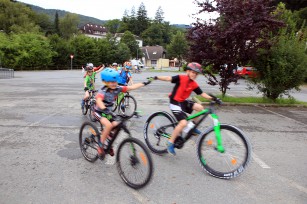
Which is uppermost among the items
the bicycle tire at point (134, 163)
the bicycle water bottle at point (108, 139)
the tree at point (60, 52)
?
the tree at point (60, 52)

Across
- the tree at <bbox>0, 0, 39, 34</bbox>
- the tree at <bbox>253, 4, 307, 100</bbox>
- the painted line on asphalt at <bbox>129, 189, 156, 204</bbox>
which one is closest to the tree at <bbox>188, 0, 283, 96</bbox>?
the tree at <bbox>253, 4, 307, 100</bbox>

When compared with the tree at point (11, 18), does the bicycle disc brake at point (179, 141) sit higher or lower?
lower

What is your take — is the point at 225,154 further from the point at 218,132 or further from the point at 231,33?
the point at 231,33

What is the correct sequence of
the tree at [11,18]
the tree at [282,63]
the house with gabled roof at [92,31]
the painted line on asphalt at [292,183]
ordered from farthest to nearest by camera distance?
1. the house with gabled roof at [92,31]
2. the tree at [11,18]
3. the tree at [282,63]
4. the painted line on asphalt at [292,183]

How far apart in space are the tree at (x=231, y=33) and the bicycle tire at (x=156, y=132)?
613 centimetres

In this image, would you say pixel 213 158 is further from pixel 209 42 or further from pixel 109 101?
pixel 209 42

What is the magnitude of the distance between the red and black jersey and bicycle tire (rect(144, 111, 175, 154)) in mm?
450

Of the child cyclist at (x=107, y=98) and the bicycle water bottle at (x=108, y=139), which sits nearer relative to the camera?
the child cyclist at (x=107, y=98)

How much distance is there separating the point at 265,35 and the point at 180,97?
754cm

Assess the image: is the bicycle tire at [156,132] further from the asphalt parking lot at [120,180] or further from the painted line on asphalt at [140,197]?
the painted line on asphalt at [140,197]

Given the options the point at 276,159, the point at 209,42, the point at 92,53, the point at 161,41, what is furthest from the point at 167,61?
the point at 276,159

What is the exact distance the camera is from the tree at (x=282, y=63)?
1020 cm

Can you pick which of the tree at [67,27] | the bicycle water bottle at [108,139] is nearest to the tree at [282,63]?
the bicycle water bottle at [108,139]

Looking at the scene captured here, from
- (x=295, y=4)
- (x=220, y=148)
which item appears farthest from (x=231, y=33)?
(x=295, y=4)
